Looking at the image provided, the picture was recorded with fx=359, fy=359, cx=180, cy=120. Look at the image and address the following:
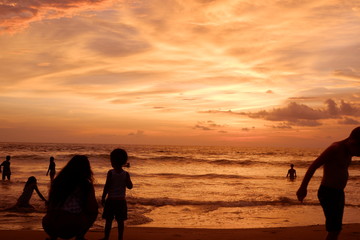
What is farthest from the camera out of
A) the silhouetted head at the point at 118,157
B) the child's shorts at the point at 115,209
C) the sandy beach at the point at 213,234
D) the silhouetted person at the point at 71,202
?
the sandy beach at the point at 213,234

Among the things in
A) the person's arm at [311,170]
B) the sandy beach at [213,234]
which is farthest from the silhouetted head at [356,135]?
the sandy beach at [213,234]

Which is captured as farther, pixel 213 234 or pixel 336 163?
pixel 213 234

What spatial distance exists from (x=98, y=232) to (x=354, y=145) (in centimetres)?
612

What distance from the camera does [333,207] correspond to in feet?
16.1

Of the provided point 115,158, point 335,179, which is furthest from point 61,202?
point 335,179

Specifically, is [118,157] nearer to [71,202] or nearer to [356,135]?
[71,202]

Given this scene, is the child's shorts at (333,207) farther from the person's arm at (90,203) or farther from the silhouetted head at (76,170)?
the silhouetted head at (76,170)

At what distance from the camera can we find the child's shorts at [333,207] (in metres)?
4.89

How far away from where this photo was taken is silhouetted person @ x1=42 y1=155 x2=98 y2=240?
4746 mm

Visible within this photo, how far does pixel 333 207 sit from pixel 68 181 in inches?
143

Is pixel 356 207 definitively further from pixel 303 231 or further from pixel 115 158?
pixel 115 158

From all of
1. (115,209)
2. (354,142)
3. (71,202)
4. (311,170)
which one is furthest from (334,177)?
(115,209)

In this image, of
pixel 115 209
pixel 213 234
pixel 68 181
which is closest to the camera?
pixel 68 181

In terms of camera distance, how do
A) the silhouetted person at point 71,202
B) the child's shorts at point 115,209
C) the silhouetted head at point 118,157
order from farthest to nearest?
the child's shorts at point 115,209 → the silhouetted head at point 118,157 → the silhouetted person at point 71,202
